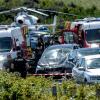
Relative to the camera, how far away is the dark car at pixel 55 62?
85.9ft

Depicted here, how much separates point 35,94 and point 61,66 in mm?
13157

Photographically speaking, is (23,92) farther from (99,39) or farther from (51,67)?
(99,39)

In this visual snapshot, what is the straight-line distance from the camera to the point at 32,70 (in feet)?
105

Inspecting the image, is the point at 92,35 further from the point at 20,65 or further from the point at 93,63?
the point at 93,63

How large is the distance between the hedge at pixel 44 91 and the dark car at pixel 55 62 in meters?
11.3

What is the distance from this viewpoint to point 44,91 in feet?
44.9

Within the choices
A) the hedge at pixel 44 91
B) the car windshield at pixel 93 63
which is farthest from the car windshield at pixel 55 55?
the hedge at pixel 44 91

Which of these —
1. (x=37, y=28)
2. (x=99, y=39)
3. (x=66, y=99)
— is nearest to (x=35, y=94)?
(x=66, y=99)

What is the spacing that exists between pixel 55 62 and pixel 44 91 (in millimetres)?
13439

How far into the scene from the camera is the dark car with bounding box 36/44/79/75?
26.2 meters

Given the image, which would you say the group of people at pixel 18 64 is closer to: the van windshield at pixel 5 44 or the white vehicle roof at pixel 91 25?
the van windshield at pixel 5 44

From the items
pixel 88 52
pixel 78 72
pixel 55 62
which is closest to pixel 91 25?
pixel 55 62

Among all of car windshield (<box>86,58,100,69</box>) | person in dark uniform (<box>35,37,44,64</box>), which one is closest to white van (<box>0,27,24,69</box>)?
person in dark uniform (<box>35,37,44,64</box>)

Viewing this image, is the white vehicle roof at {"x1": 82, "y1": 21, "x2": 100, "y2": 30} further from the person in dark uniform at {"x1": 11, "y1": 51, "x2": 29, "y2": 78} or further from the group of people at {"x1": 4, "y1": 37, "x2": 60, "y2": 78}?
the person in dark uniform at {"x1": 11, "y1": 51, "x2": 29, "y2": 78}
